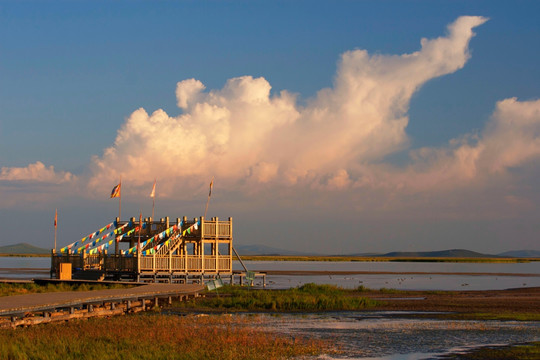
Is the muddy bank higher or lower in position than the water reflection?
higher

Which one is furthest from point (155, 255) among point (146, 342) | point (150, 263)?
point (146, 342)

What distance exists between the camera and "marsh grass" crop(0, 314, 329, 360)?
65.4 ft

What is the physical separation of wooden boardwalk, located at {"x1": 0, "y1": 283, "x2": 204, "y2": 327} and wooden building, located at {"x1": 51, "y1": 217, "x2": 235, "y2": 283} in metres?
11.6

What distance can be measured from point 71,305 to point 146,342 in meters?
6.82

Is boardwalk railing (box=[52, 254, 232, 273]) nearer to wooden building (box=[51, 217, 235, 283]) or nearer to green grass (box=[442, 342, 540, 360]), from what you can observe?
wooden building (box=[51, 217, 235, 283])

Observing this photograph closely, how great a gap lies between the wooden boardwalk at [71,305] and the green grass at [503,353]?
13.7 meters

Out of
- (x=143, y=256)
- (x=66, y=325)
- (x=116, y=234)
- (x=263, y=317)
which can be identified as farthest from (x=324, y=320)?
(x=116, y=234)

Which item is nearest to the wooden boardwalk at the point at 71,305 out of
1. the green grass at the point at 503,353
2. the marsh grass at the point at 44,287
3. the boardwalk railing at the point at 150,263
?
the marsh grass at the point at 44,287

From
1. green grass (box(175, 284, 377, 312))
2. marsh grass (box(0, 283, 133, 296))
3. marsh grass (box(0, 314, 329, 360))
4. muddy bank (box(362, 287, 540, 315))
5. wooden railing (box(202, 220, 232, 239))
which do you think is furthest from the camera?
wooden railing (box(202, 220, 232, 239))

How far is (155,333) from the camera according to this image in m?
24.1

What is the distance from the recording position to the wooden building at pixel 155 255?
49344mm

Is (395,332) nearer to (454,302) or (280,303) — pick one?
(280,303)

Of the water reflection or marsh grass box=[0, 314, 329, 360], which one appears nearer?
marsh grass box=[0, 314, 329, 360]

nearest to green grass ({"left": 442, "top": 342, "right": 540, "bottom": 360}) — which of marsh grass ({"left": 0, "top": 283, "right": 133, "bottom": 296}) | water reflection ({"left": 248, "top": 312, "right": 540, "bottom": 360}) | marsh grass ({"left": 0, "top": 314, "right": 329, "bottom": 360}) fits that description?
water reflection ({"left": 248, "top": 312, "right": 540, "bottom": 360})
